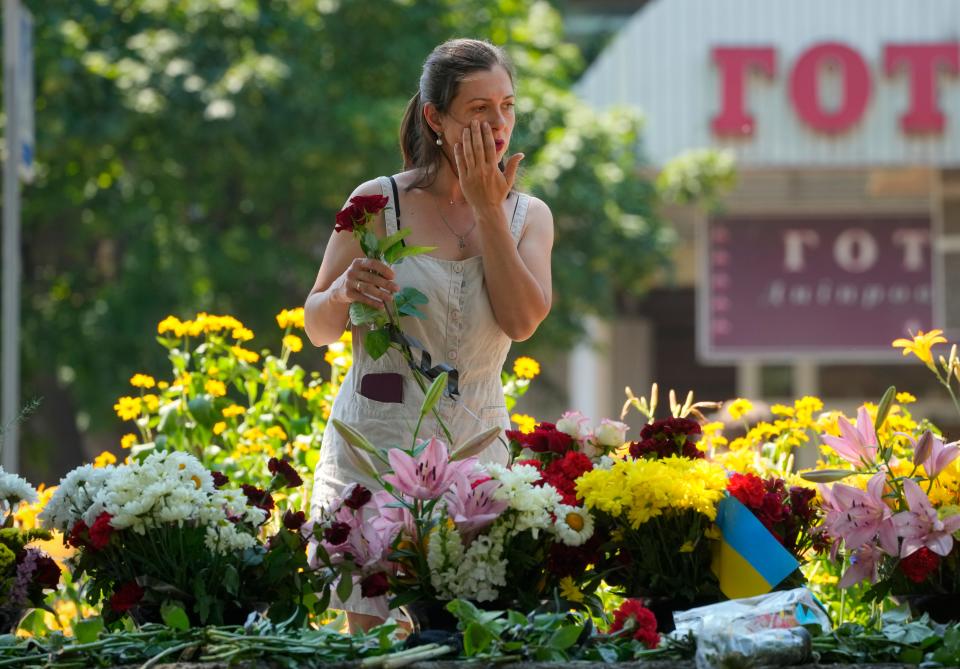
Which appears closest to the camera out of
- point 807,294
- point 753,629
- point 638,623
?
point 753,629

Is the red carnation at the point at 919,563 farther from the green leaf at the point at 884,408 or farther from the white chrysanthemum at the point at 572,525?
the white chrysanthemum at the point at 572,525

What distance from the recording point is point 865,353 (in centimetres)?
1552

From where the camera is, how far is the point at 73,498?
2207mm

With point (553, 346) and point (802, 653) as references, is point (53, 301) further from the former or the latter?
point (802, 653)

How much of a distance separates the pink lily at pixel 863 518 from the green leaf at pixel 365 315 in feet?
2.25

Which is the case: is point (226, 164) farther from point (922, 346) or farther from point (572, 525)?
point (572, 525)

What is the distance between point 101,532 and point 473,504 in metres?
0.48

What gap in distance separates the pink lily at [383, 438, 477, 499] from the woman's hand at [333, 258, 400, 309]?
34 cm

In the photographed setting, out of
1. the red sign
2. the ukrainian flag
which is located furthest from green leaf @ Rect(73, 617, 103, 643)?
the red sign

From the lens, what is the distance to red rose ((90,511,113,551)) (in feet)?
6.81

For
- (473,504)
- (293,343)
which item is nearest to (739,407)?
(293,343)

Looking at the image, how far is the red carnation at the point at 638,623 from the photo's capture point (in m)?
1.99

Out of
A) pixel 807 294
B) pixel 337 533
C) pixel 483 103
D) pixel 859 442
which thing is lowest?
pixel 337 533

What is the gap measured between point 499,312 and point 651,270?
37.6 ft
